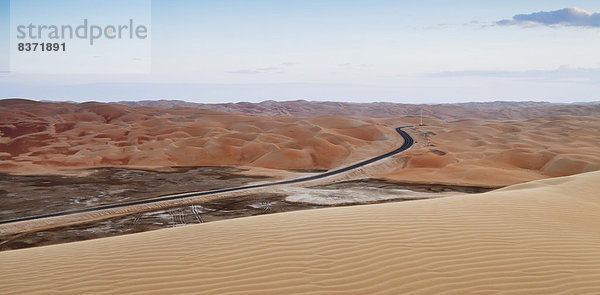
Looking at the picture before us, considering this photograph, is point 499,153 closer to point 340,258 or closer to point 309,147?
point 309,147

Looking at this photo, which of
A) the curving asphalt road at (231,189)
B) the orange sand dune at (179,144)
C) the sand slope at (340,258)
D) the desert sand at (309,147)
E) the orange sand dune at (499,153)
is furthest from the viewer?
the orange sand dune at (179,144)

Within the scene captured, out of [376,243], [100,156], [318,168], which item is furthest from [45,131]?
[376,243]

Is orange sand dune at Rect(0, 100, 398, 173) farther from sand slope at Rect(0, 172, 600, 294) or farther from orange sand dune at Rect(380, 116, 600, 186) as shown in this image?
sand slope at Rect(0, 172, 600, 294)

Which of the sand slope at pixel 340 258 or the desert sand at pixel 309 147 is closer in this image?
the sand slope at pixel 340 258

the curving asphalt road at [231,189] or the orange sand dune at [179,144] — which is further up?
the orange sand dune at [179,144]

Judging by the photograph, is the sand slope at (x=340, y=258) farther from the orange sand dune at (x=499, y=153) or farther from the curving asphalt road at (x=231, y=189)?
the orange sand dune at (x=499, y=153)

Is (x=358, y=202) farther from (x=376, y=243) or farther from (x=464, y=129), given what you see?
(x=464, y=129)

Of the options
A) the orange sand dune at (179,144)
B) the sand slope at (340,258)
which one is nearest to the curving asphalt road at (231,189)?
the orange sand dune at (179,144)

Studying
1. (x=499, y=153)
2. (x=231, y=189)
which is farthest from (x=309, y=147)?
(x=231, y=189)
